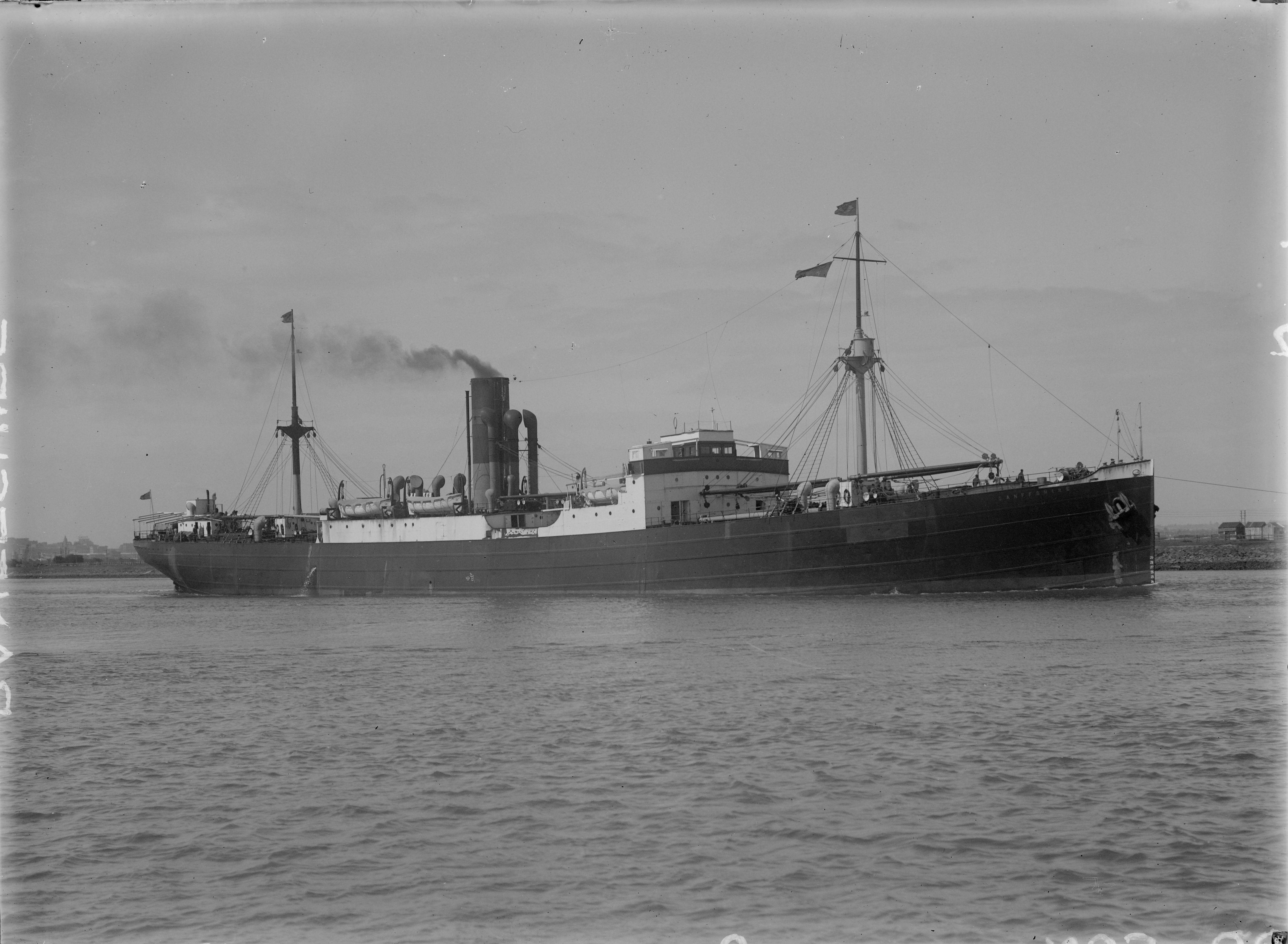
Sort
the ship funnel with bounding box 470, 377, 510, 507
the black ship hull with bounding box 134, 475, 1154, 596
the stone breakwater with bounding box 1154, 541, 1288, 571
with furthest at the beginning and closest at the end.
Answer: the stone breakwater with bounding box 1154, 541, 1288, 571 < the ship funnel with bounding box 470, 377, 510, 507 < the black ship hull with bounding box 134, 475, 1154, 596

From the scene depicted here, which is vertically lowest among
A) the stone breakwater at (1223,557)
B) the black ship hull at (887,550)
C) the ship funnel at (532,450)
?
the stone breakwater at (1223,557)

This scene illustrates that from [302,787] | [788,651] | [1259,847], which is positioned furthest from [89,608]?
[1259,847]

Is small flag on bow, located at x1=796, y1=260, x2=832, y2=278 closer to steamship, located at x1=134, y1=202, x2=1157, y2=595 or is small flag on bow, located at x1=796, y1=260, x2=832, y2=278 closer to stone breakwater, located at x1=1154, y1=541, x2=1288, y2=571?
steamship, located at x1=134, y1=202, x2=1157, y2=595

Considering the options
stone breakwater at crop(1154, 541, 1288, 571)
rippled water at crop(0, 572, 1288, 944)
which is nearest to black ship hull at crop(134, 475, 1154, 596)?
rippled water at crop(0, 572, 1288, 944)

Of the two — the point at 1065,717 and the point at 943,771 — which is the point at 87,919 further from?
the point at 1065,717

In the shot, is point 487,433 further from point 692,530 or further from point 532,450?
point 692,530

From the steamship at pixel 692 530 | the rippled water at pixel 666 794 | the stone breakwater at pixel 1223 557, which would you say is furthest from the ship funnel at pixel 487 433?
the stone breakwater at pixel 1223 557

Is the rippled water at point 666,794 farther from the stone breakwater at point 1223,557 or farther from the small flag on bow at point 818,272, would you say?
the stone breakwater at point 1223,557
